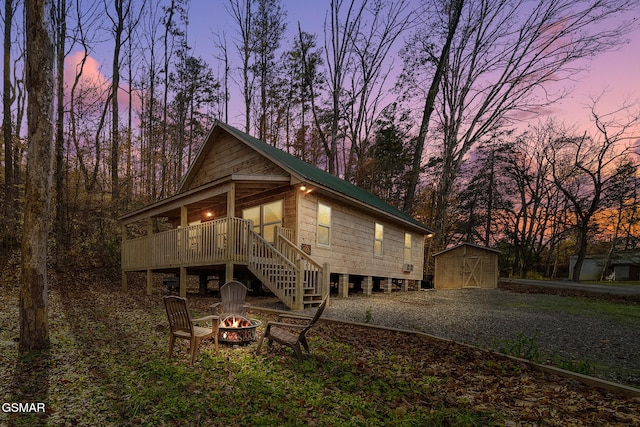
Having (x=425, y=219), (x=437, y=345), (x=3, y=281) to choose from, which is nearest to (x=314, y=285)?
(x=437, y=345)

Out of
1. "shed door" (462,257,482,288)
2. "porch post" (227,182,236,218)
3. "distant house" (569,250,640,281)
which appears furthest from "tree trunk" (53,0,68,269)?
"distant house" (569,250,640,281)

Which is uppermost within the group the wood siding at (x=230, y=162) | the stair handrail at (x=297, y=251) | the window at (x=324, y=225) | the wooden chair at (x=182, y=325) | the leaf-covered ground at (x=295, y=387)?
the wood siding at (x=230, y=162)

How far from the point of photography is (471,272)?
→ 22625 mm

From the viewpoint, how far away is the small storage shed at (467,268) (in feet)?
72.4

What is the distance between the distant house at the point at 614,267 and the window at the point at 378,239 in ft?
104

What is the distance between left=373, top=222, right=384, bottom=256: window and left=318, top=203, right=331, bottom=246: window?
3.65 meters

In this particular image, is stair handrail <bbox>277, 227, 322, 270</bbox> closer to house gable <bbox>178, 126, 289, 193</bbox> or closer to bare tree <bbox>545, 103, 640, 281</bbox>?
house gable <bbox>178, 126, 289, 193</bbox>

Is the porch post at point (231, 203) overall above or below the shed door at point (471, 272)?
above

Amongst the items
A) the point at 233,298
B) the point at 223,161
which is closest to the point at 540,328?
the point at 233,298

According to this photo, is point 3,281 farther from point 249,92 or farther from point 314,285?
point 249,92

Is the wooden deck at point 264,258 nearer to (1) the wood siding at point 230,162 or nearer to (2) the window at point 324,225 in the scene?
(2) the window at point 324,225

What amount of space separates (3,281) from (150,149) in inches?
568

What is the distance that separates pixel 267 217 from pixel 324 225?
241 cm

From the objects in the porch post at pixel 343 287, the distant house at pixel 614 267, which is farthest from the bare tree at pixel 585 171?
the porch post at pixel 343 287
